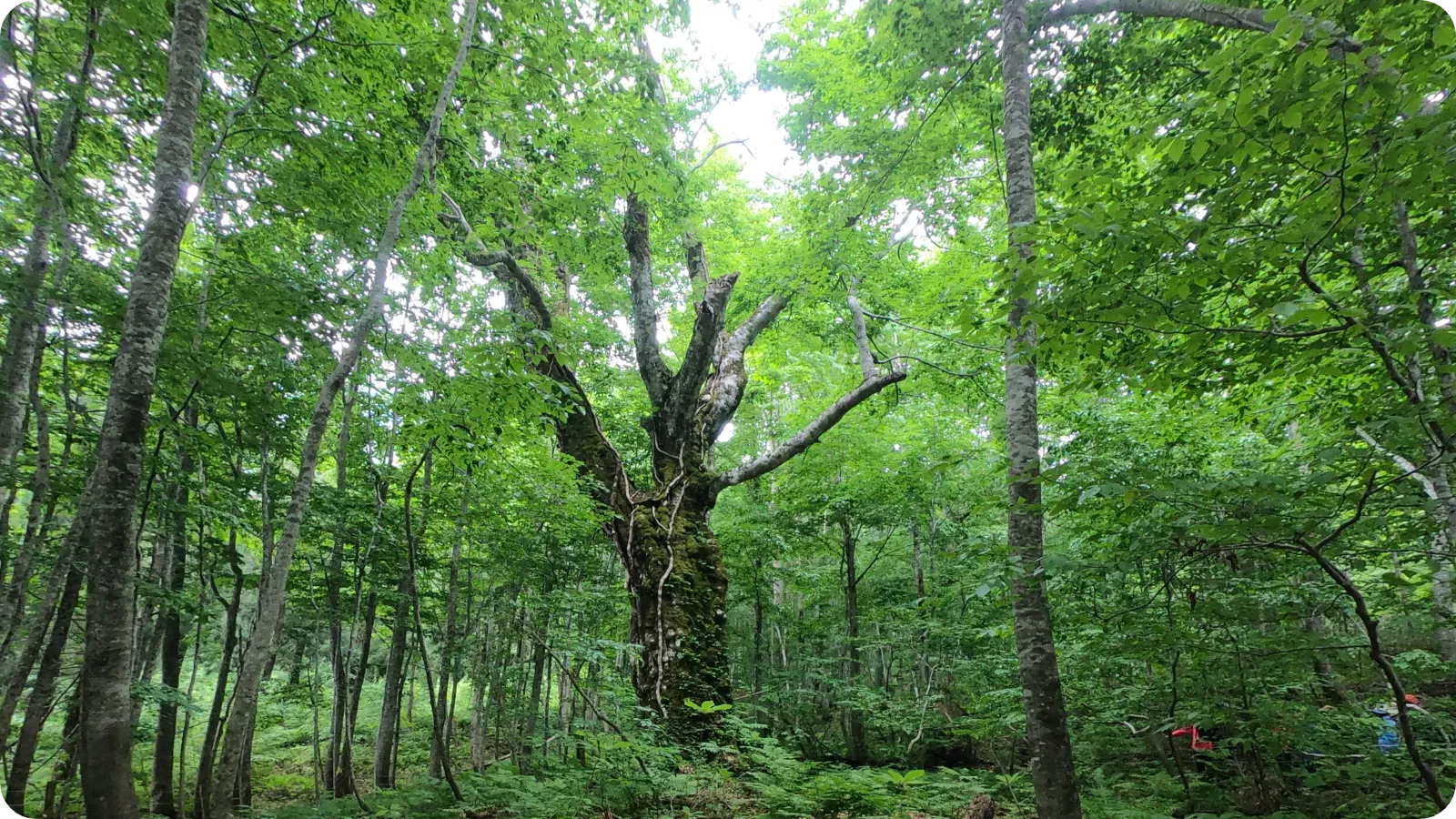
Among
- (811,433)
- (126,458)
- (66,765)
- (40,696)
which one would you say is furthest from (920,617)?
(66,765)

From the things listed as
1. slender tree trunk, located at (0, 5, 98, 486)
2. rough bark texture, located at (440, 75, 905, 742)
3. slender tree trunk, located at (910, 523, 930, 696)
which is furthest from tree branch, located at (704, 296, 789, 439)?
slender tree trunk, located at (0, 5, 98, 486)

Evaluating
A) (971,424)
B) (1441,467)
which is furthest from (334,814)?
(971,424)

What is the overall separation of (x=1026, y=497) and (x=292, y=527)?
4.97m

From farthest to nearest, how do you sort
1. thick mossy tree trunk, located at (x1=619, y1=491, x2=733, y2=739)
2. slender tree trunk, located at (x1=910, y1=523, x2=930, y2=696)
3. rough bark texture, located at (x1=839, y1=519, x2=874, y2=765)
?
1. slender tree trunk, located at (x1=910, y1=523, x2=930, y2=696)
2. rough bark texture, located at (x1=839, y1=519, x2=874, y2=765)
3. thick mossy tree trunk, located at (x1=619, y1=491, x2=733, y2=739)

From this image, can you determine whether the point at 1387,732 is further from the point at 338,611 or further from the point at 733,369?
the point at 338,611

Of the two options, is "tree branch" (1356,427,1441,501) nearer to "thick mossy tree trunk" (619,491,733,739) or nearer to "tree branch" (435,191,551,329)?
"thick mossy tree trunk" (619,491,733,739)

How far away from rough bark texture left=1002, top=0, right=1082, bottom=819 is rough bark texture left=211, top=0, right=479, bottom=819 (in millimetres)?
4322

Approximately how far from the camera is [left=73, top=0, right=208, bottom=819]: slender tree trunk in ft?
9.13

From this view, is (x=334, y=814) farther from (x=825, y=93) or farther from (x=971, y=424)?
(x=971, y=424)

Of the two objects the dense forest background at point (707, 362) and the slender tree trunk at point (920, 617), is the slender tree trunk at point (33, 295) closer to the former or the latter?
the dense forest background at point (707, 362)

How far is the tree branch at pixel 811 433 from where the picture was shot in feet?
28.1

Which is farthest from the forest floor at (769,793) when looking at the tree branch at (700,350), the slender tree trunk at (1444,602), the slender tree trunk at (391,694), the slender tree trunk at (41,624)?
the tree branch at (700,350)

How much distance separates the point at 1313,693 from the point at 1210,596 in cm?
192

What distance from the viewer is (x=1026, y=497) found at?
3.78 m
